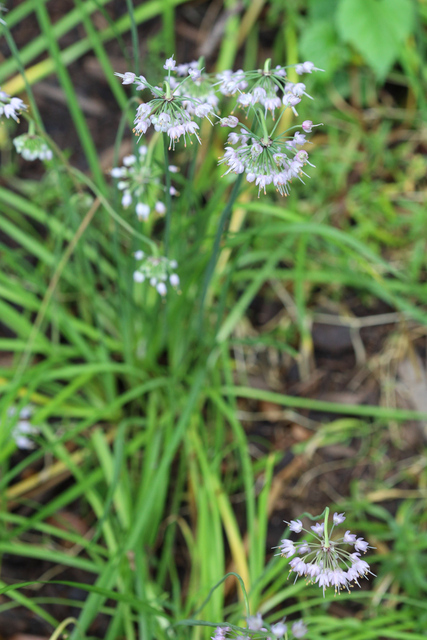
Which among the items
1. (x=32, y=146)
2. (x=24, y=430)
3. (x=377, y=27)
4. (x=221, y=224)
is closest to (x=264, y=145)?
(x=221, y=224)

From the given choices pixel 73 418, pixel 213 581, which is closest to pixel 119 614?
pixel 213 581

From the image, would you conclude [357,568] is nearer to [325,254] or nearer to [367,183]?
[325,254]

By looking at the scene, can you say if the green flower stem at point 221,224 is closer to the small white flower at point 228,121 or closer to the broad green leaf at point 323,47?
the small white flower at point 228,121

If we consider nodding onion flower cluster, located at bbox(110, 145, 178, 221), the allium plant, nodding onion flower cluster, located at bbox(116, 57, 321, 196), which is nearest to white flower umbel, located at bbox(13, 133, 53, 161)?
nodding onion flower cluster, located at bbox(110, 145, 178, 221)

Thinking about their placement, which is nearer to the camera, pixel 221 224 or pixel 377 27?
→ pixel 221 224

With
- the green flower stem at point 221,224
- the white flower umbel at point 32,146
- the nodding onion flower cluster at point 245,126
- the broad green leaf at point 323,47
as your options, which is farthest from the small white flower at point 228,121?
the broad green leaf at point 323,47

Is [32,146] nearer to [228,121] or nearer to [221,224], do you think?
[221,224]
